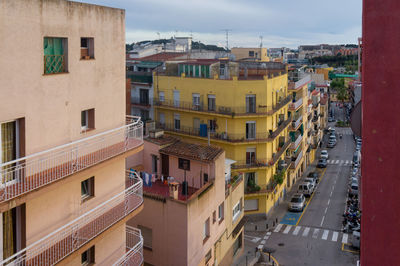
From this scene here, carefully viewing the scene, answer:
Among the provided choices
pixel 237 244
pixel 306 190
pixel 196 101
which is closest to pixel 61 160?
pixel 237 244

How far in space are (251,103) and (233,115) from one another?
2501mm

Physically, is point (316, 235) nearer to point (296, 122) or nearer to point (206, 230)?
point (206, 230)

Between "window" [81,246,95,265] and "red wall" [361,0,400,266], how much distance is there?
1197cm

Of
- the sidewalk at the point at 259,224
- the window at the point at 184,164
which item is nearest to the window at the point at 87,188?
the window at the point at 184,164

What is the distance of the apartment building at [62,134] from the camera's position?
12.7 meters

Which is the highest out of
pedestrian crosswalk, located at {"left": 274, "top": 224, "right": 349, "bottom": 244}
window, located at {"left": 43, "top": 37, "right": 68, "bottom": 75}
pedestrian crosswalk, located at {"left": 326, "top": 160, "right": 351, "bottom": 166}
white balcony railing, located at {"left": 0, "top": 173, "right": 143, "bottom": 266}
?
window, located at {"left": 43, "top": 37, "right": 68, "bottom": 75}

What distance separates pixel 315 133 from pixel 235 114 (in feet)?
135

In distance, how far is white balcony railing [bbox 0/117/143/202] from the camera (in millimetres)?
12638

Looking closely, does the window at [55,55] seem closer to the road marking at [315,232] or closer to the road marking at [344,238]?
the road marking at [315,232]

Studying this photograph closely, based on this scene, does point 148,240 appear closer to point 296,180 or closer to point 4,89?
point 4,89

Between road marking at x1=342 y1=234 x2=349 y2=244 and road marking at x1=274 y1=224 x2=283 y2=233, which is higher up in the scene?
road marking at x1=274 y1=224 x2=283 y2=233

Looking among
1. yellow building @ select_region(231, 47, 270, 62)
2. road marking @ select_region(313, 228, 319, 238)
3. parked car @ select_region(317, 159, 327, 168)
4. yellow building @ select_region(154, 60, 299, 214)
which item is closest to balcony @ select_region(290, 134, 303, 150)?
yellow building @ select_region(154, 60, 299, 214)

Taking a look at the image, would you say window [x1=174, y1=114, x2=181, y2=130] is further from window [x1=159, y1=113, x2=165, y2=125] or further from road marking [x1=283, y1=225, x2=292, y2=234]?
road marking [x1=283, y1=225, x2=292, y2=234]

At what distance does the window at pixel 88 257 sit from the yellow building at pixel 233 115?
2644 cm
